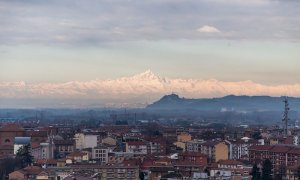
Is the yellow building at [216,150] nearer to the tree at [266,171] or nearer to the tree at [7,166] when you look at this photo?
the tree at [266,171]

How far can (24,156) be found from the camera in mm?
36969

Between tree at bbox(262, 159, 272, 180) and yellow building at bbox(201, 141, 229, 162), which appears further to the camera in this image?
yellow building at bbox(201, 141, 229, 162)

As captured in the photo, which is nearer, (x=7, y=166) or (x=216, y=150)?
(x=7, y=166)

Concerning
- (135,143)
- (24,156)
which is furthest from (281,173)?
(24,156)

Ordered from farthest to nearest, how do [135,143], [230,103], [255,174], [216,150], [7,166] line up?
1. [230,103]
2. [135,143]
3. [216,150]
4. [7,166]
5. [255,174]

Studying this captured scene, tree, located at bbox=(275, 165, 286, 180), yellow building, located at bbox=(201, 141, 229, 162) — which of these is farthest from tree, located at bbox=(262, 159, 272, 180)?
yellow building, located at bbox=(201, 141, 229, 162)

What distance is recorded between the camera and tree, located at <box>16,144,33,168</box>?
117 ft

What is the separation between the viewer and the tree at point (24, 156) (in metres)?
35.5

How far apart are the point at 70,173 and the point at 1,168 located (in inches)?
160

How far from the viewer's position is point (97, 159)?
125ft

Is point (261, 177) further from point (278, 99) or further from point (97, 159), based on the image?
point (278, 99)

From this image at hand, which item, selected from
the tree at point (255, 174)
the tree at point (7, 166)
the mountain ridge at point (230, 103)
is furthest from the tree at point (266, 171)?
the mountain ridge at point (230, 103)

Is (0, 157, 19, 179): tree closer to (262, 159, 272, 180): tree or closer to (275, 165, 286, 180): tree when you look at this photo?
(262, 159, 272, 180): tree

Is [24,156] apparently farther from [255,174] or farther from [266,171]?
[266,171]
